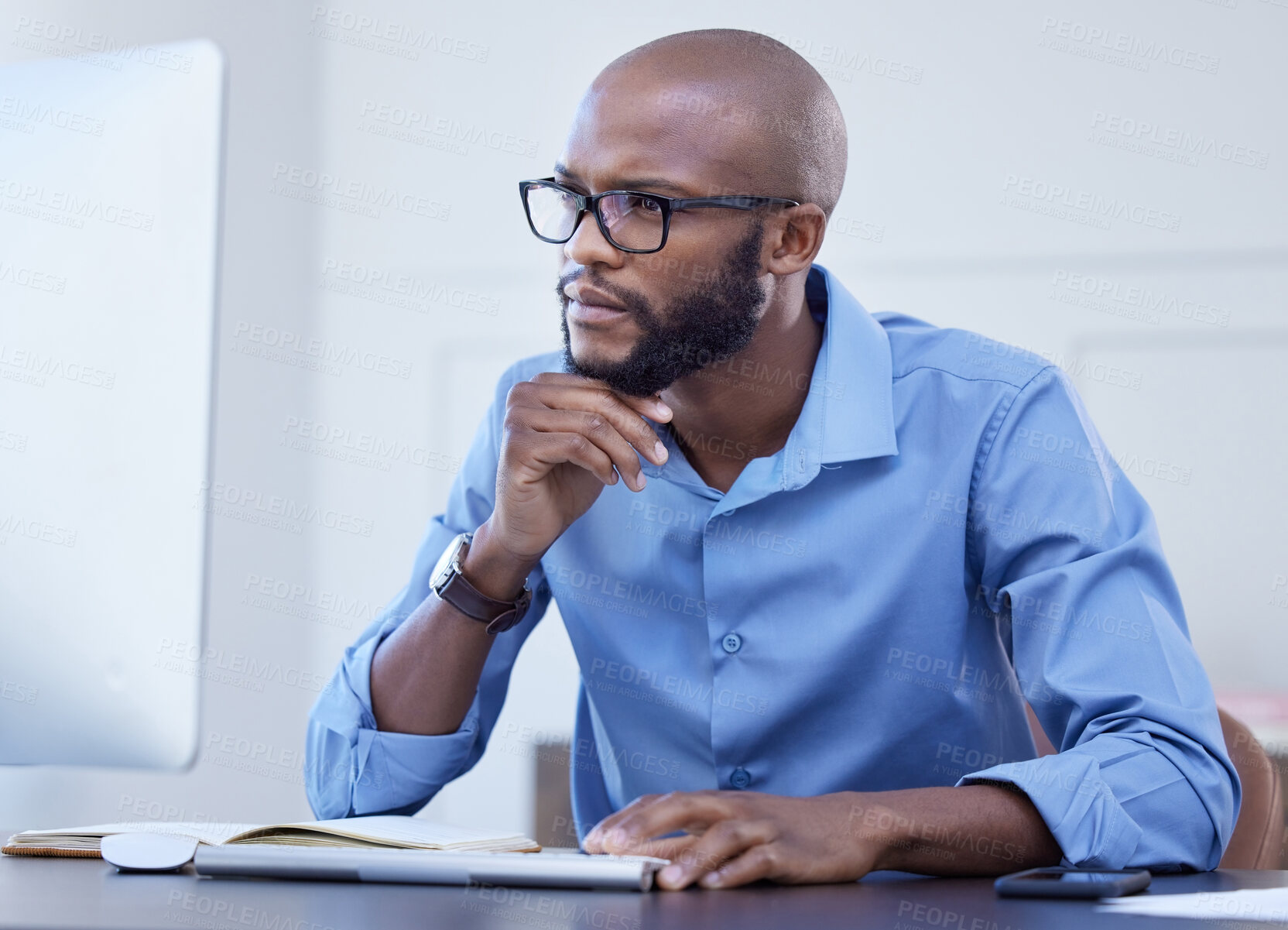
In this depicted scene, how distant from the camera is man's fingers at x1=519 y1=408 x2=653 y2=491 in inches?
50.0

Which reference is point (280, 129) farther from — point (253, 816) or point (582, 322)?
point (582, 322)

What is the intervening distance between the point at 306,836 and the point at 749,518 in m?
0.64

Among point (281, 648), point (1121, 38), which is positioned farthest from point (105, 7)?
point (1121, 38)

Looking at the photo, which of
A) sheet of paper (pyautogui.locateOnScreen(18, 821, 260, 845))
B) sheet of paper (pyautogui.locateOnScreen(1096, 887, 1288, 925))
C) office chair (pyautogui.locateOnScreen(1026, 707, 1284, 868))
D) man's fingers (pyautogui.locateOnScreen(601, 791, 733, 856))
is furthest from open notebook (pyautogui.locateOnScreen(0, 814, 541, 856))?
office chair (pyautogui.locateOnScreen(1026, 707, 1284, 868))

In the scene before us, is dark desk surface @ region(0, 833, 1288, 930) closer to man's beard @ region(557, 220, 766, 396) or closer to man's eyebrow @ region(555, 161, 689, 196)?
man's beard @ region(557, 220, 766, 396)

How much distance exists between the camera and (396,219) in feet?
12.1

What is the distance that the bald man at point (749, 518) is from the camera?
51.1 inches

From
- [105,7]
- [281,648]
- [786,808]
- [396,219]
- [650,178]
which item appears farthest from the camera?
[396,219]

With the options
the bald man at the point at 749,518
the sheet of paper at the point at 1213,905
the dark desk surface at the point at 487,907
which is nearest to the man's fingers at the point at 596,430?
the bald man at the point at 749,518

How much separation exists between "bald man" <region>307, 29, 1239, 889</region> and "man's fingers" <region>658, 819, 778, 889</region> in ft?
1.31

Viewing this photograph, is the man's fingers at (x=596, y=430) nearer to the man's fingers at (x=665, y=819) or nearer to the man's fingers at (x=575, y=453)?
the man's fingers at (x=575, y=453)

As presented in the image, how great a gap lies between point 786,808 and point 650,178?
2.34 feet

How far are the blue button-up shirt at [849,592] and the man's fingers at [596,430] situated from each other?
151 mm

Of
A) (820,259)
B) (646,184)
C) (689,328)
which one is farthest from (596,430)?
(820,259)
